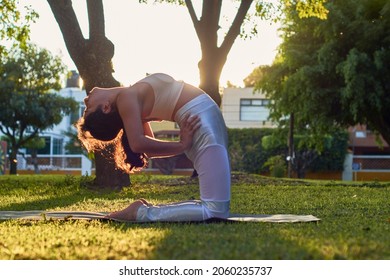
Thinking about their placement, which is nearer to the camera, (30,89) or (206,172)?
(206,172)

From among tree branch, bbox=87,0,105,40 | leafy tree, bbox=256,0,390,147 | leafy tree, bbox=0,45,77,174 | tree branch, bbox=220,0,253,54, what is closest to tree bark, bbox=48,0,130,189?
tree branch, bbox=87,0,105,40

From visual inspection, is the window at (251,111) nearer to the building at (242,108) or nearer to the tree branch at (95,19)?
the building at (242,108)

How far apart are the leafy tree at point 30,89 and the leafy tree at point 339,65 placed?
12.2m

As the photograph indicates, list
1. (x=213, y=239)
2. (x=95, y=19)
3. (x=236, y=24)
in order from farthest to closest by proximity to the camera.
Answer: (x=236, y=24), (x=95, y=19), (x=213, y=239)

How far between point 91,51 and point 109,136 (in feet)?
19.7

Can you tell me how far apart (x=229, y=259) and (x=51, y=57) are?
91.2 ft

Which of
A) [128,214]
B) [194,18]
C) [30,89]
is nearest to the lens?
[128,214]

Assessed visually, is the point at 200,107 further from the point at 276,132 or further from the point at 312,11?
the point at 276,132

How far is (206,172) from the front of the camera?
17.5ft

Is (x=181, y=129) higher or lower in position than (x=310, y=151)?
higher

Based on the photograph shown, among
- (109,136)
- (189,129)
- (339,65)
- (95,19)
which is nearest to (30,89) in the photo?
(339,65)

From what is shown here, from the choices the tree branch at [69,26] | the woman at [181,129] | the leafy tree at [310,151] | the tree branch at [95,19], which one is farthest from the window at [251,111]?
the woman at [181,129]

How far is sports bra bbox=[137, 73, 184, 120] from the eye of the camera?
5.34 m

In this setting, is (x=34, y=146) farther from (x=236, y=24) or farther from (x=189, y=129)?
(x=189, y=129)
